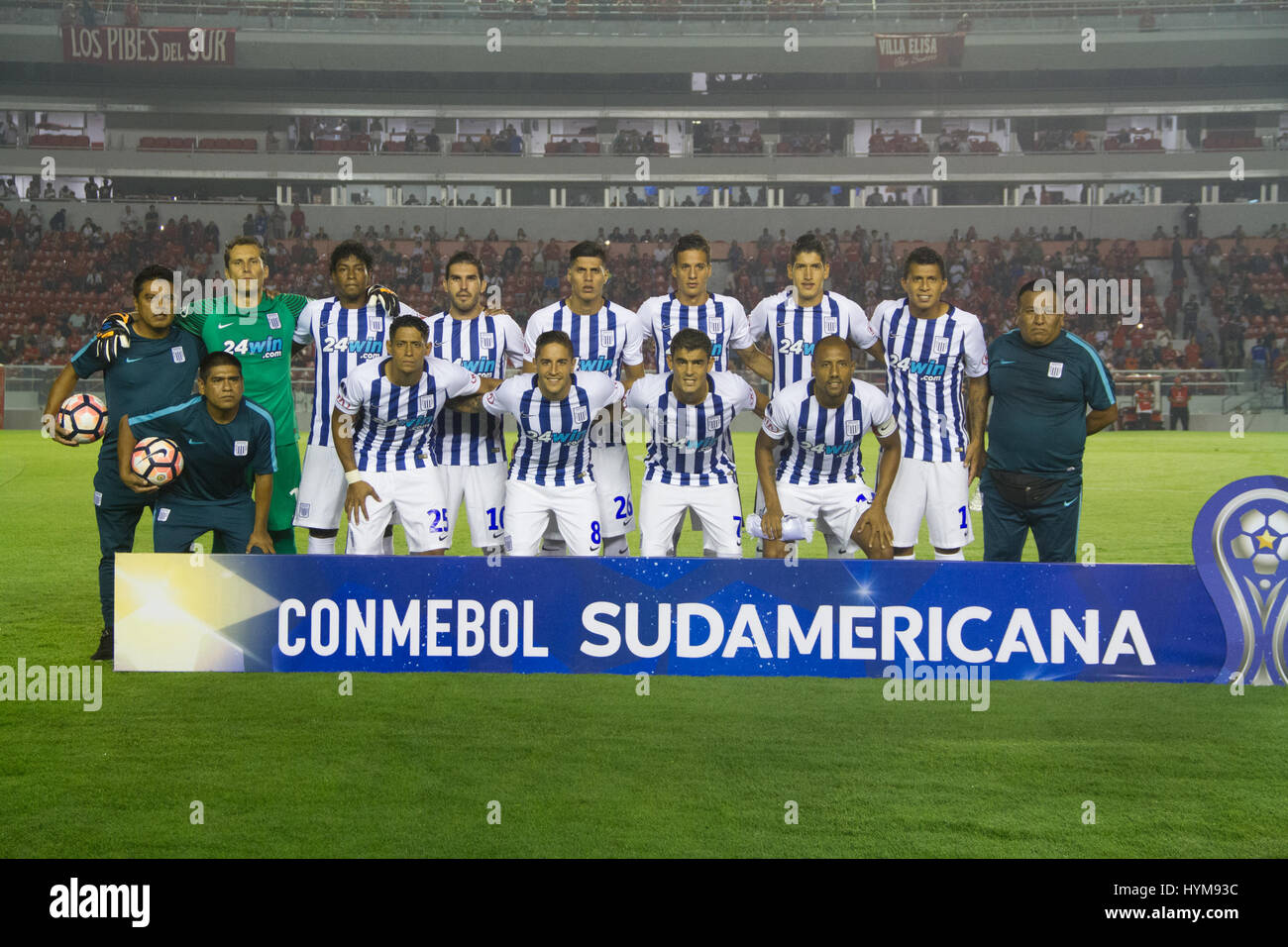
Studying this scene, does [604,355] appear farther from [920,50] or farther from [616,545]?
[920,50]

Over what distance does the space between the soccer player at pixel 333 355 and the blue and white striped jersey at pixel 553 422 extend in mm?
873

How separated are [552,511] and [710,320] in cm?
151

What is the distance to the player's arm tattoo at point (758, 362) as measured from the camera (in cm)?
755

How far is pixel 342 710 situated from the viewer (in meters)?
5.68

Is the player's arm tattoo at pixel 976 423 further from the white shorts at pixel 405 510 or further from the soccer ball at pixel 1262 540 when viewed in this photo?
the white shorts at pixel 405 510

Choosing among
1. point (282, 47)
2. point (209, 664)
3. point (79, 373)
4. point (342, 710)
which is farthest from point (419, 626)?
point (282, 47)

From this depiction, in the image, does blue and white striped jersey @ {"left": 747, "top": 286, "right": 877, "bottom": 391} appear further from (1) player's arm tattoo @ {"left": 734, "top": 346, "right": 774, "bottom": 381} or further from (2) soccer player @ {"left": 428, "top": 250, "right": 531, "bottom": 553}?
(2) soccer player @ {"left": 428, "top": 250, "right": 531, "bottom": 553}

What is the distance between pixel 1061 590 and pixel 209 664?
411 cm

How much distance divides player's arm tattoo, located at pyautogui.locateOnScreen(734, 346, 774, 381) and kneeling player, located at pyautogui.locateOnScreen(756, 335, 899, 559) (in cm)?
39

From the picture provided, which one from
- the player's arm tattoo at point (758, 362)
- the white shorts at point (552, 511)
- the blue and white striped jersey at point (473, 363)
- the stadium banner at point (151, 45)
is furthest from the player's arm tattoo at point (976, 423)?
the stadium banner at point (151, 45)

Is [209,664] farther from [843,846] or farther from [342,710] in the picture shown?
[843,846]

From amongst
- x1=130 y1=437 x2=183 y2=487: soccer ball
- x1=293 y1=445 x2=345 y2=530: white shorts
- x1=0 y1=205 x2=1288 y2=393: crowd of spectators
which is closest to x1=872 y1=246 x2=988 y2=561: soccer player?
x1=293 y1=445 x2=345 y2=530: white shorts

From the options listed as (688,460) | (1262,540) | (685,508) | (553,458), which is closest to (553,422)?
(553,458)

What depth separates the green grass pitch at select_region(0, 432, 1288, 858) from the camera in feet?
13.4
